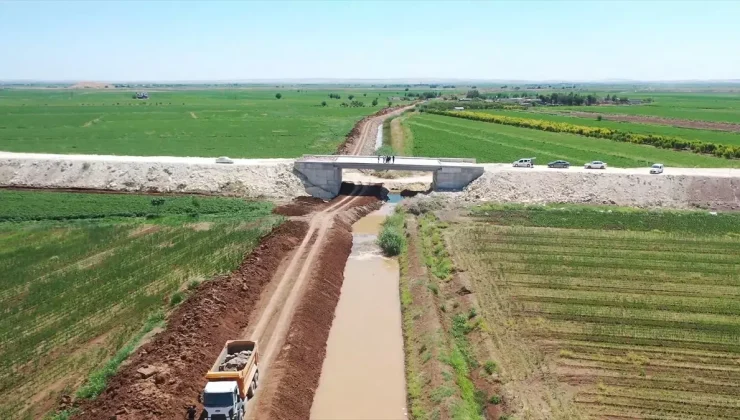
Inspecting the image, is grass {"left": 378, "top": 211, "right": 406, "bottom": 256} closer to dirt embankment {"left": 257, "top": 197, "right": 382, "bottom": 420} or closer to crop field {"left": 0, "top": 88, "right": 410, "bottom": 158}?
dirt embankment {"left": 257, "top": 197, "right": 382, "bottom": 420}

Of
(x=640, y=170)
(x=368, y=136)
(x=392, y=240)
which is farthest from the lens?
(x=368, y=136)

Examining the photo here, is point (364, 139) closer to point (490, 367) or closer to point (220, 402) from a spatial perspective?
point (490, 367)

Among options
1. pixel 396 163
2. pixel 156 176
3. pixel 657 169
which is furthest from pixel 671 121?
pixel 156 176

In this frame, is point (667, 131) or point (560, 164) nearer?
point (560, 164)

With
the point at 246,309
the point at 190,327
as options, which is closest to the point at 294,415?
the point at 190,327

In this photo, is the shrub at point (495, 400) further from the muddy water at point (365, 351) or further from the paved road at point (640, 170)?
the paved road at point (640, 170)

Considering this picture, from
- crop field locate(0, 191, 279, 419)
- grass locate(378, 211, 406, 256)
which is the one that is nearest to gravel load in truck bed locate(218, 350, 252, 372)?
crop field locate(0, 191, 279, 419)
